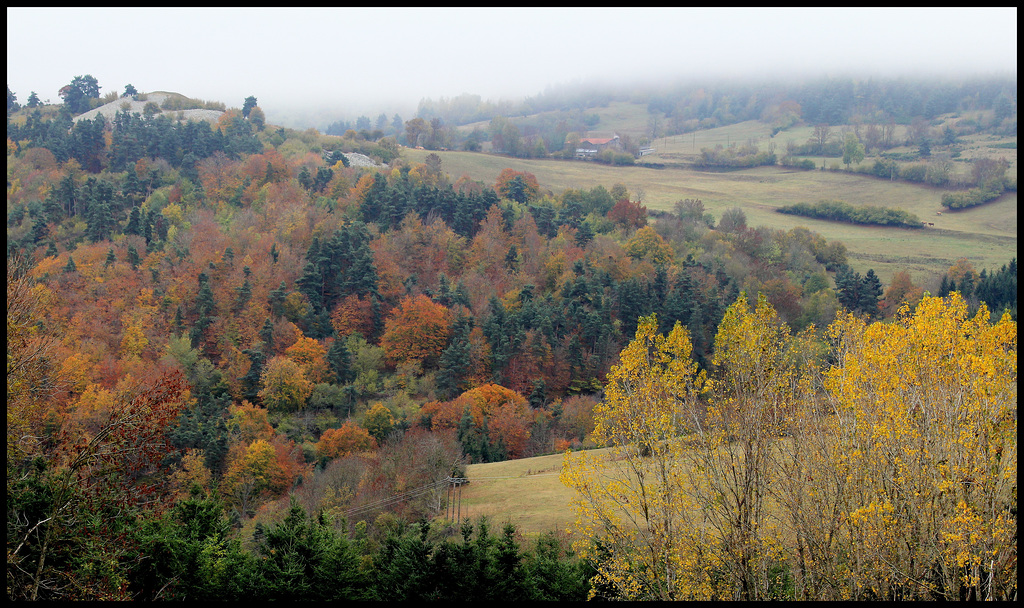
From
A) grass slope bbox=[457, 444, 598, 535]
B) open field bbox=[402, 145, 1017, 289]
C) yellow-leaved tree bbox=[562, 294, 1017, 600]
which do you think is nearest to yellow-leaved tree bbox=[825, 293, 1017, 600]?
yellow-leaved tree bbox=[562, 294, 1017, 600]

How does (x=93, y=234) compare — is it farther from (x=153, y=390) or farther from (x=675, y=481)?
(x=675, y=481)

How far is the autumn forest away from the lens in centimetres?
1415

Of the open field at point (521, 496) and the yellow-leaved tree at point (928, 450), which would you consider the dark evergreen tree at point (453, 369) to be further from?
the yellow-leaved tree at point (928, 450)

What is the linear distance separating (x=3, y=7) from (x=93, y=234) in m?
79.9

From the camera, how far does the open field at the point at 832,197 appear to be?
77938 millimetres

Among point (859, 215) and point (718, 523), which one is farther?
point (859, 215)

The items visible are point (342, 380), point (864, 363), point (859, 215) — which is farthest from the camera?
point (859, 215)

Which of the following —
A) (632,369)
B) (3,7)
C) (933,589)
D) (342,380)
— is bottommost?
(342,380)

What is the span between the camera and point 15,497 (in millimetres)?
13742

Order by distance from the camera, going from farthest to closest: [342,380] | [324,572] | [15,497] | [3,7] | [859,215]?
[859,215]
[342,380]
[324,572]
[15,497]
[3,7]

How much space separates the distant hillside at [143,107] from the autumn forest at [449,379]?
1.06 meters

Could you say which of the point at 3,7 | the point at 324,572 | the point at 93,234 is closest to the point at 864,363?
the point at 3,7

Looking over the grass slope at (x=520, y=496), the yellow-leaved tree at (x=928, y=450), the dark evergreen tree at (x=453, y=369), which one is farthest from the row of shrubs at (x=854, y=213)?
the yellow-leaved tree at (x=928, y=450)

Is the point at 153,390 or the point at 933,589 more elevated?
the point at 153,390
